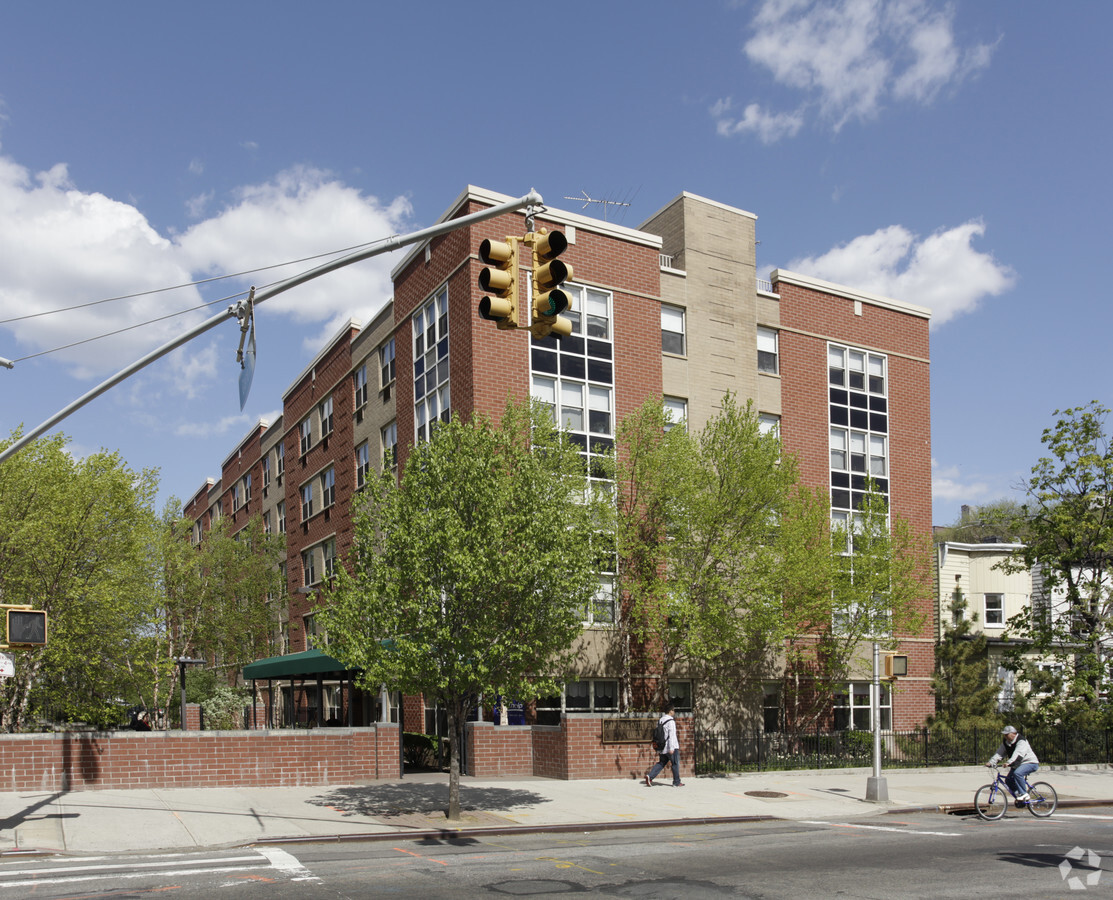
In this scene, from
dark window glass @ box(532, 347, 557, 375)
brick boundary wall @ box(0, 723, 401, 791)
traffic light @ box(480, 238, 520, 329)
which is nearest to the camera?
traffic light @ box(480, 238, 520, 329)

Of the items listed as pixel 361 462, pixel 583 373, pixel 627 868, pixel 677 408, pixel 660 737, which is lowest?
pixel 660 737

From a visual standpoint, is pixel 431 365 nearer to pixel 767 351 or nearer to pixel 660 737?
pixel 767 351

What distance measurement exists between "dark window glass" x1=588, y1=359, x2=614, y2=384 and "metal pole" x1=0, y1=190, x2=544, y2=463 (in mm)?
20733

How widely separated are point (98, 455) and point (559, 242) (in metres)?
23.3

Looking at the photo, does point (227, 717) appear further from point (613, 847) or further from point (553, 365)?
point (613, 847)

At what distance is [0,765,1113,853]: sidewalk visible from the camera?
51.3 ft

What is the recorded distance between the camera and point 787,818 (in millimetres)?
19047

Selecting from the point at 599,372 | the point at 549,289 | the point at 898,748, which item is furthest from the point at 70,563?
the point at 898,748

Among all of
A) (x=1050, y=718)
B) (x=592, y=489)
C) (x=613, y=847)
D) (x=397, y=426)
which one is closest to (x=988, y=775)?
(x=1050, y=718)

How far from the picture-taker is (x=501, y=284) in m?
9.48

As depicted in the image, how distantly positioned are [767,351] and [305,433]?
23.9 meters

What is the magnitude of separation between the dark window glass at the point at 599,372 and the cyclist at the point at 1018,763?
16.7 metres

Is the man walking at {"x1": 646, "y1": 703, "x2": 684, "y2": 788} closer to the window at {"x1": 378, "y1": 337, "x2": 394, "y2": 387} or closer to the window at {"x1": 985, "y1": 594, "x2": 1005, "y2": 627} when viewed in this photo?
the window at {"x1": 378, "y1": 337, "x2": 394, "y2": 387}

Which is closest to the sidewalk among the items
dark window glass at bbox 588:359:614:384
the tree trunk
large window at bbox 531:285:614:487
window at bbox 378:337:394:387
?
the tree trunk
